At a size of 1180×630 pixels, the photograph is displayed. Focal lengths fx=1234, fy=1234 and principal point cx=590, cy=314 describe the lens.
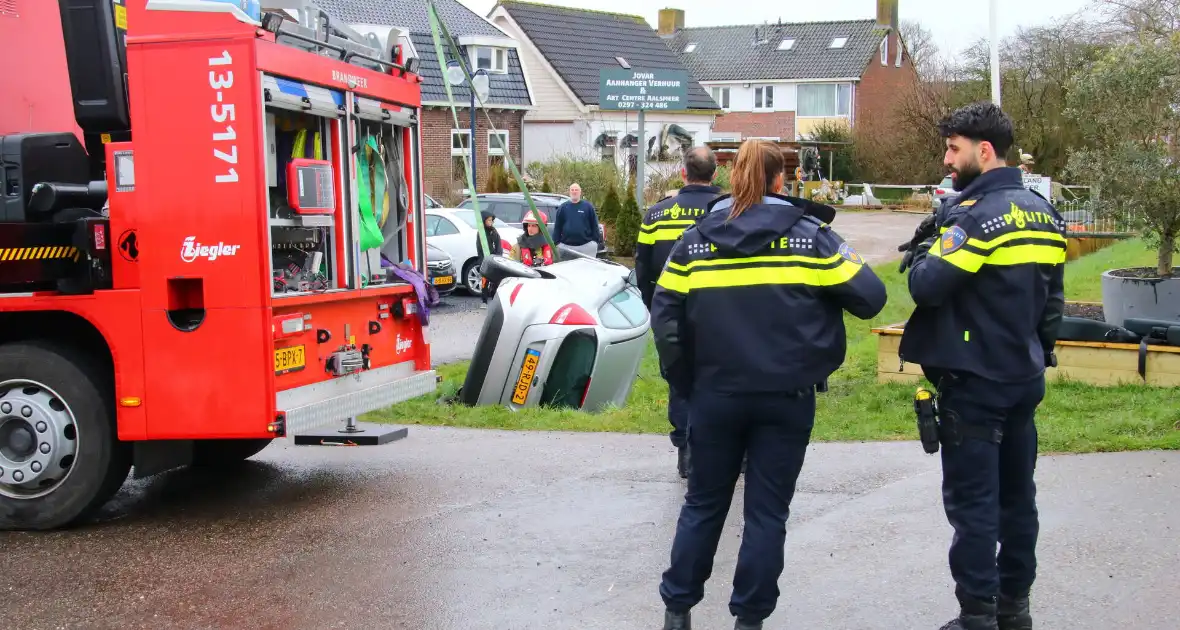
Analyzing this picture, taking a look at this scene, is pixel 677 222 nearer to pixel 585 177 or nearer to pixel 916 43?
pixel 585 177

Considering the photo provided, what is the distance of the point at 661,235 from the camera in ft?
24.0

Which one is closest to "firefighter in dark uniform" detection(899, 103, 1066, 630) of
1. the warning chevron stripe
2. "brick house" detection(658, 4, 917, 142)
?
the warning chevron stripe

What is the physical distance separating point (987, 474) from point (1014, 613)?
64 cm

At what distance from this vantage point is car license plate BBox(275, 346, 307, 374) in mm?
6383

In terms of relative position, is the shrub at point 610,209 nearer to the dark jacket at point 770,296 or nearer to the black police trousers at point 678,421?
the black police trousers at point 678,421

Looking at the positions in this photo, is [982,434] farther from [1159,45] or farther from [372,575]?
[1159,45]

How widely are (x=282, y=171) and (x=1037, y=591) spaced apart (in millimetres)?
4216

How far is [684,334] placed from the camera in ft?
15.2

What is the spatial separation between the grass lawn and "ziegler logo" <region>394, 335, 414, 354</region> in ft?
4.97

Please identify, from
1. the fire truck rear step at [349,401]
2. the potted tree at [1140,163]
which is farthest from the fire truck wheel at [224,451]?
the potted tree at [1140,163]

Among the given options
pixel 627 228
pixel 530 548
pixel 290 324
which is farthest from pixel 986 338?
pixel 627 228

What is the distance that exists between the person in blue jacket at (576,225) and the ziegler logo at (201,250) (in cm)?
911

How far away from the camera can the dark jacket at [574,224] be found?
15211 mm

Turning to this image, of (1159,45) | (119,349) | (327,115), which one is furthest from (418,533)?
(1159,45)
